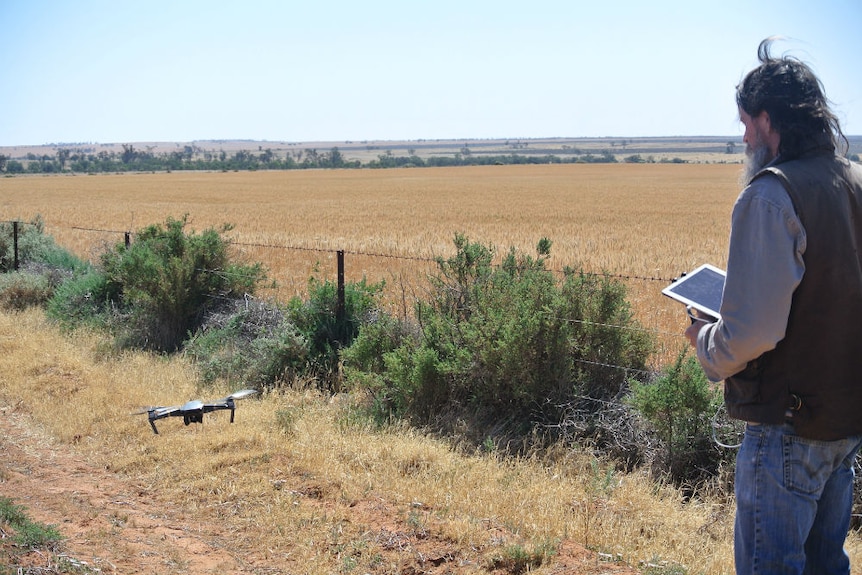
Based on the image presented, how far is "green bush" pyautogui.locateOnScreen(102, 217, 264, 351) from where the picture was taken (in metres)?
9.80

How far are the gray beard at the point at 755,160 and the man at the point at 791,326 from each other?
0.06 meters

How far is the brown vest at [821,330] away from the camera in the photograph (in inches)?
96.0

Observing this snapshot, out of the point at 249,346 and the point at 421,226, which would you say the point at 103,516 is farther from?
the point at 421,226

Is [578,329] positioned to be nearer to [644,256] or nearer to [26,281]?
[26,281]

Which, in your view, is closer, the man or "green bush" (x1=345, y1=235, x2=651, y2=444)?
the man

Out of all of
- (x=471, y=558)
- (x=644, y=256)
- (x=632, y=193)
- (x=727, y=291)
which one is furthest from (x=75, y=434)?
(x=632, y=193)

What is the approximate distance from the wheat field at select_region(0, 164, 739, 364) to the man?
4.48m

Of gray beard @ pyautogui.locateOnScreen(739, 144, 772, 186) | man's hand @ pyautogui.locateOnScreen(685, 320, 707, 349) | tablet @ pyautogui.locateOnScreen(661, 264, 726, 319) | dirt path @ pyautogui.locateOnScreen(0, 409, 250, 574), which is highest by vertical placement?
gray beard @ pyautogui.locateOnScreen(739, 144, 772, 186)

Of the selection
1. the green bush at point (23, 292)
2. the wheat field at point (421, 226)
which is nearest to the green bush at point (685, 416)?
the wheat field at point (421, 226)

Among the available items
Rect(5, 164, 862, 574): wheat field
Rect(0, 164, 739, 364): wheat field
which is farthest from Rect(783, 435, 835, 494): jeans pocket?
Rect(0, 164, 739, 364): wheat field

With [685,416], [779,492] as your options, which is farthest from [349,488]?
[779,492]

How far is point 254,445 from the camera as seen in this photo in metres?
6.03

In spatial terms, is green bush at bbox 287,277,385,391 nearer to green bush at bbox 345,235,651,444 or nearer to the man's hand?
green bush at bbox 345,235,651,444

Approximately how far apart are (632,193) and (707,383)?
157 feet
